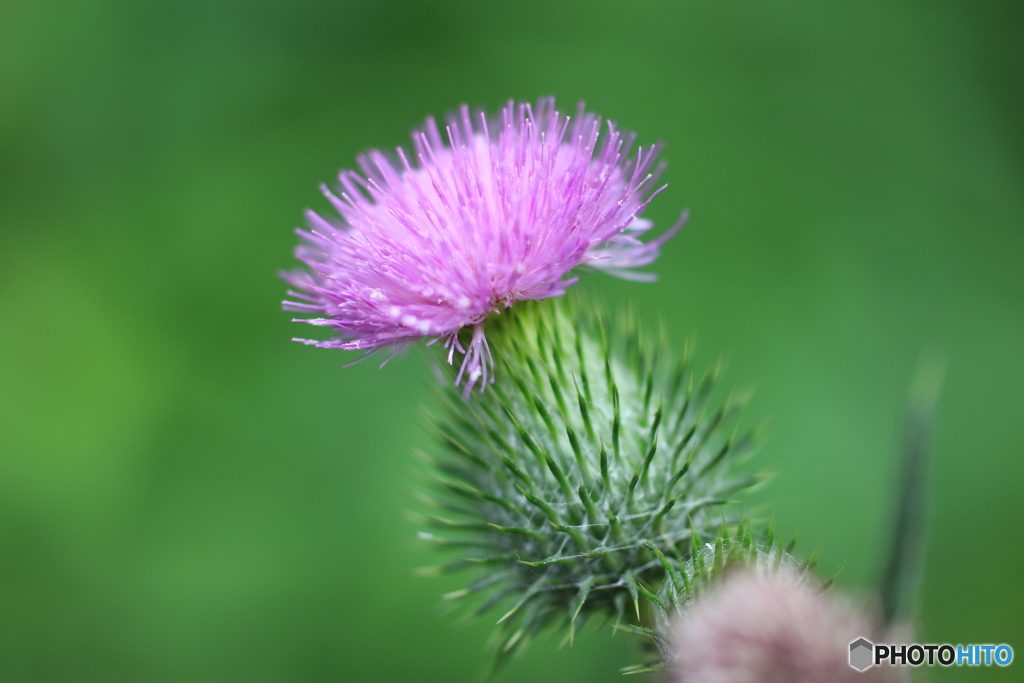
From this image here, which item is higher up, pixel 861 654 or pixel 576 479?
pixel 576 479

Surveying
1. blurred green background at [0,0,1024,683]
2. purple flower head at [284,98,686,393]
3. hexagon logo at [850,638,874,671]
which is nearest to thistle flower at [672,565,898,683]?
hexagon logo at [850,638,874,671]

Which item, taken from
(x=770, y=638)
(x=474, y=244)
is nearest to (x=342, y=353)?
(x=474, y=244)

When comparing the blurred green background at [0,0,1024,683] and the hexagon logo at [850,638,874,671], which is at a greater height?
the blurred green background at [0,0,1024,683]

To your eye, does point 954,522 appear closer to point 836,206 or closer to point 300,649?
point 836,206

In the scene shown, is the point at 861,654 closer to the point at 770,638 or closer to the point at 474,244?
the point at 770,638

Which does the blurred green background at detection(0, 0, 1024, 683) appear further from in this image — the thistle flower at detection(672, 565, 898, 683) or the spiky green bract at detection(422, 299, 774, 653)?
the thistle flower at detection(672, 565, 898, 683)

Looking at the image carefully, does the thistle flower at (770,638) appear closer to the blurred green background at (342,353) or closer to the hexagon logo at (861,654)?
the hexagon logo at (861,654)
